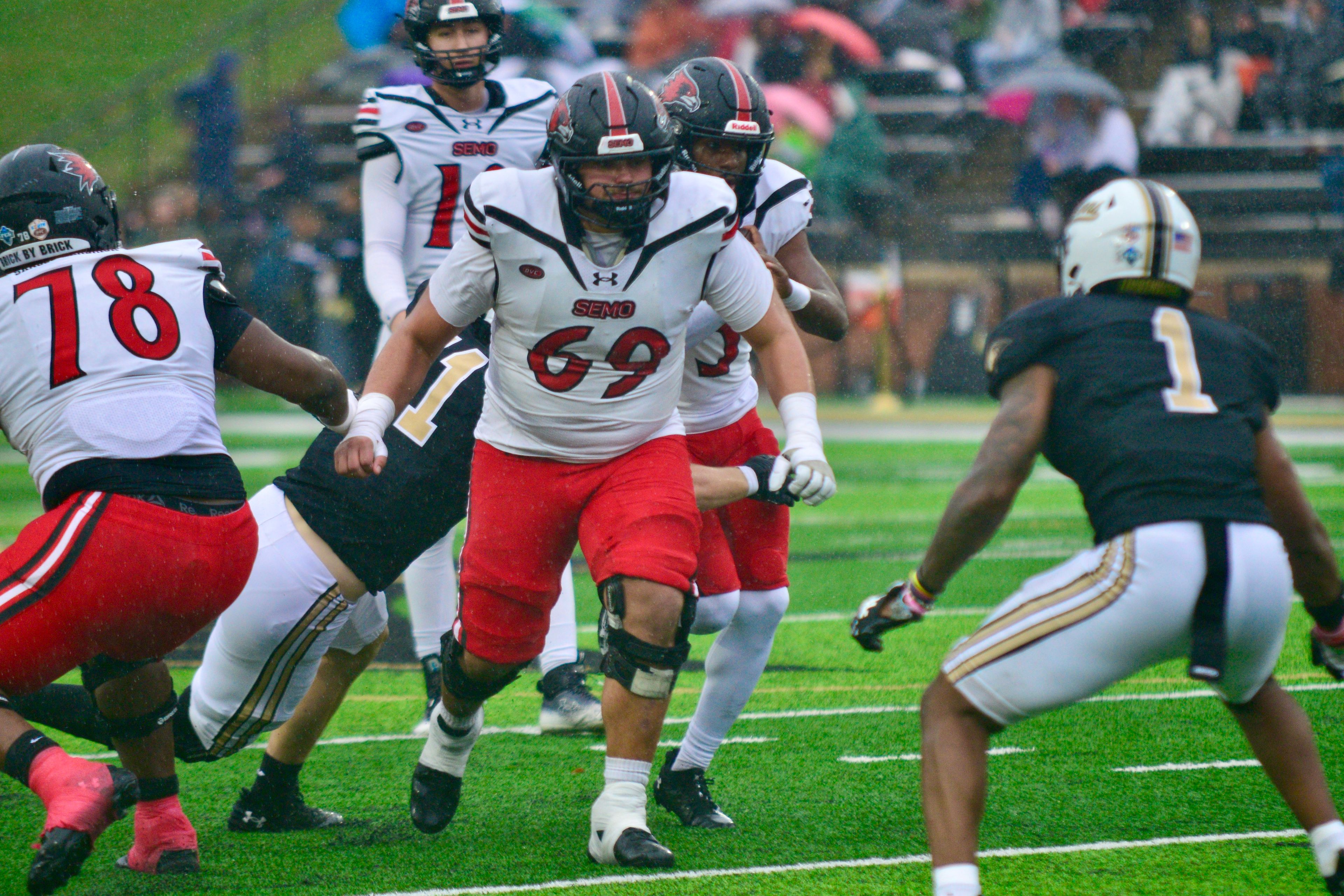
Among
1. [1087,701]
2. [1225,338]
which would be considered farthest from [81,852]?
[1087,701]

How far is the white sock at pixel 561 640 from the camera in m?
4.61

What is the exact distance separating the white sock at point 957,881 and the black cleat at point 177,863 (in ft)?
5.84

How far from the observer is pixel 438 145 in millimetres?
5035

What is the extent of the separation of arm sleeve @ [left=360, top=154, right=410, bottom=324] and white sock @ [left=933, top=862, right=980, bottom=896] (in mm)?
3123

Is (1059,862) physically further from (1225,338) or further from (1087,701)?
(1087,701)

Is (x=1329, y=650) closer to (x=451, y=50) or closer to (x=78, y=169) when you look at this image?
Answer: (x=78, y=169)

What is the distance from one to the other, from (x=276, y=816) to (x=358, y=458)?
1.05 m

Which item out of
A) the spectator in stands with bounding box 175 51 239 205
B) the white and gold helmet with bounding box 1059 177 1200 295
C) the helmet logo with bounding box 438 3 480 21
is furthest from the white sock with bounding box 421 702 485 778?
the spectator in stands with bounding box 175 51 239 205

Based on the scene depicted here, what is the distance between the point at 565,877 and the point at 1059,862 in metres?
1.13

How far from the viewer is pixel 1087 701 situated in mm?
4926

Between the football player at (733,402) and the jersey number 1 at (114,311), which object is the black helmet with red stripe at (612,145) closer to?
the football player at (733,402)

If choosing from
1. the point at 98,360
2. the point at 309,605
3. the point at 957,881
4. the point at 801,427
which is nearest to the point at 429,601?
the point at 309,605

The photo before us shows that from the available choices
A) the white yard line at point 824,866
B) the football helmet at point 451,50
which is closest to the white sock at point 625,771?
the white yard line at point 824,866

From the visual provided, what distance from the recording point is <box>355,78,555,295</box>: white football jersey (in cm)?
502
